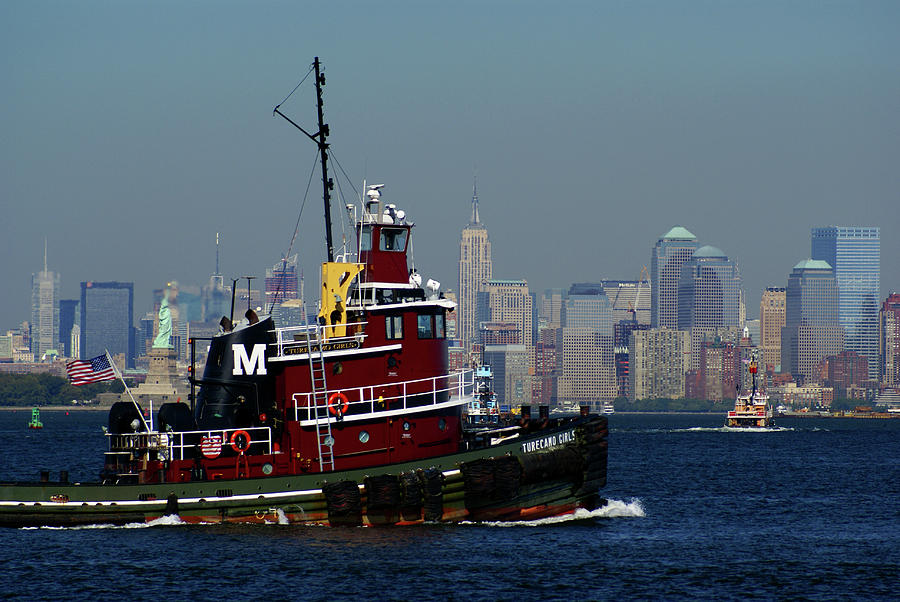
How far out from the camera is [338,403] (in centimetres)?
3709

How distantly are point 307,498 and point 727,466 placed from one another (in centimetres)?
4686

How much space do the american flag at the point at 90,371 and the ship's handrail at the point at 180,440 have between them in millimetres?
2109

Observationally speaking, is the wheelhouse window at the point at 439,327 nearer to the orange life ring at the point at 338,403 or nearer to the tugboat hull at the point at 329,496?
the orange life ring at the point at 338,403

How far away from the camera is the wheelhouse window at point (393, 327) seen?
37.8 meters

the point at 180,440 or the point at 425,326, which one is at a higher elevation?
the point at 425,326

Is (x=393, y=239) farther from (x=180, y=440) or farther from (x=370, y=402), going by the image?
(x=180, y=440)

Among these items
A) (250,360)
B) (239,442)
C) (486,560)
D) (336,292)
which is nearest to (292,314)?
(336,292)

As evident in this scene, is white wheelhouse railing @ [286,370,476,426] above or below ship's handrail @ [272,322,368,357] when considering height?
below

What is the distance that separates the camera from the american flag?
130 ft

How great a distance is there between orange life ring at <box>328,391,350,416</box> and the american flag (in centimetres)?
681

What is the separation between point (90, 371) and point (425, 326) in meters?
9.92

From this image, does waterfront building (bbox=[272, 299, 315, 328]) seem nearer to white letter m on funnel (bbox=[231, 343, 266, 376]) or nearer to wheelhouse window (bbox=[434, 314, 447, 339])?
white letter m on funnel (bbox=[231, 343, 266, 376])

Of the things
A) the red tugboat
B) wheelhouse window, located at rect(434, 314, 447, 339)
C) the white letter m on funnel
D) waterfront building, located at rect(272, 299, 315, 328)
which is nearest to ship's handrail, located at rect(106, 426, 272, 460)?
the red tugboat

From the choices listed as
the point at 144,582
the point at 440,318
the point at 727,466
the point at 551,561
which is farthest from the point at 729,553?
the point at 727,466
